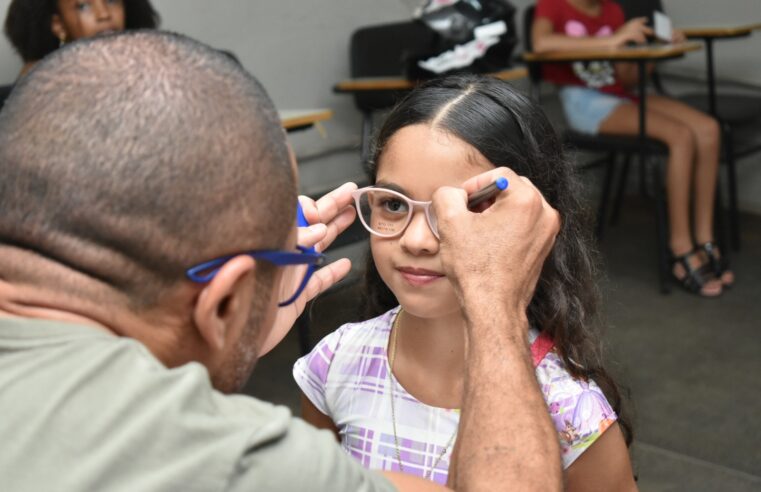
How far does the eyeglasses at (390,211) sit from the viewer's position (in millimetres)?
1376

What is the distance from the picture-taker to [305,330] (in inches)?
122

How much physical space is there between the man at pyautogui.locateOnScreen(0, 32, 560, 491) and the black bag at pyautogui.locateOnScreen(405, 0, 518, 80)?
111 inches

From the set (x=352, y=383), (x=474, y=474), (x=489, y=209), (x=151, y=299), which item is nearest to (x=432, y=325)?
(x=352, y=383)

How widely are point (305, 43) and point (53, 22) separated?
157cm

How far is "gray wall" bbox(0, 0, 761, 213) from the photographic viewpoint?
436cm

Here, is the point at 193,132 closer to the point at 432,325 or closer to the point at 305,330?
the point at 432,325

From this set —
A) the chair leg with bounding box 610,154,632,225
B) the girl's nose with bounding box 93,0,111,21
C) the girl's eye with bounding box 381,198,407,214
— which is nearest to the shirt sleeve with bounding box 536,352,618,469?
the girl's eye with bounding box 381,198,407,214

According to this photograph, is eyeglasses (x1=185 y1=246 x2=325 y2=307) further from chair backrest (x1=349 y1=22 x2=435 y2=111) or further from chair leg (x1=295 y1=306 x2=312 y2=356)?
chair backrest (x1=349 y1=22 x2=435 y2=111)

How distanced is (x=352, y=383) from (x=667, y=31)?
3.36m

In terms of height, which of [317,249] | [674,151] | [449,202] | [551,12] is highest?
[449,202]

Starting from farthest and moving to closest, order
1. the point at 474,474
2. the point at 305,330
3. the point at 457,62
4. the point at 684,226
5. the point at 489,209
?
the point at 684,226
the point at 457,62
the point at 305,330
the point at 489,209
the point at 474,474

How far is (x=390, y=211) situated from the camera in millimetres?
1431

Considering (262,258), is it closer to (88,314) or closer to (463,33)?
(88,314)

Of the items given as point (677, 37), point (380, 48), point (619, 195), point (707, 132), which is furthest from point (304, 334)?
point (619, 195)
